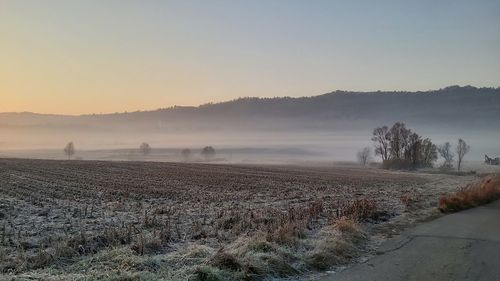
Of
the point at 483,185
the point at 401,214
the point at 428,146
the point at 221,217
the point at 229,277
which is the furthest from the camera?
the point at 428,146

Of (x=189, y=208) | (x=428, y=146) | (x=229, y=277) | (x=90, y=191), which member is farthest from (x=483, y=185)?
(x=428, y=146)

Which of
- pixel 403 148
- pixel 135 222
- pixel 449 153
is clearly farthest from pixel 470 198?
pixel 449 153

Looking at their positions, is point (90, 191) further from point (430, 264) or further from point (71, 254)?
point (430, 264)

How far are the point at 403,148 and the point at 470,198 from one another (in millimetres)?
107566

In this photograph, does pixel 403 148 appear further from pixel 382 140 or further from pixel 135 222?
pixel 135 222

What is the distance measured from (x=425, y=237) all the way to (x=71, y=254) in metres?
10.8

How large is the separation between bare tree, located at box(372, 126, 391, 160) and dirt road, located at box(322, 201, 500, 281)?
396 feet

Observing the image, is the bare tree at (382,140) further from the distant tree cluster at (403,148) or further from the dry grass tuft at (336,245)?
the dry grass tuft at (336,245)

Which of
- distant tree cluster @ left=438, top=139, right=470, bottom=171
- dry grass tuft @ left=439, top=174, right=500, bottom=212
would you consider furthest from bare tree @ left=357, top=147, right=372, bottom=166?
dry grass tuft @ left=439, top=174, right=500, bottom=212

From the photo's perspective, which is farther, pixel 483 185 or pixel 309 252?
pixel 483 185

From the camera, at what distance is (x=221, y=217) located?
1908 centimetres

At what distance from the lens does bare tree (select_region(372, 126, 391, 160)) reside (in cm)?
13650

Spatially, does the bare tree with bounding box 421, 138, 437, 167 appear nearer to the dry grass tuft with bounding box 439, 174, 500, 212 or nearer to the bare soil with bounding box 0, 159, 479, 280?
the dry grass tuft with bounding box 439, 174, 500, 212

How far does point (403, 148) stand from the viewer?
130 meters
